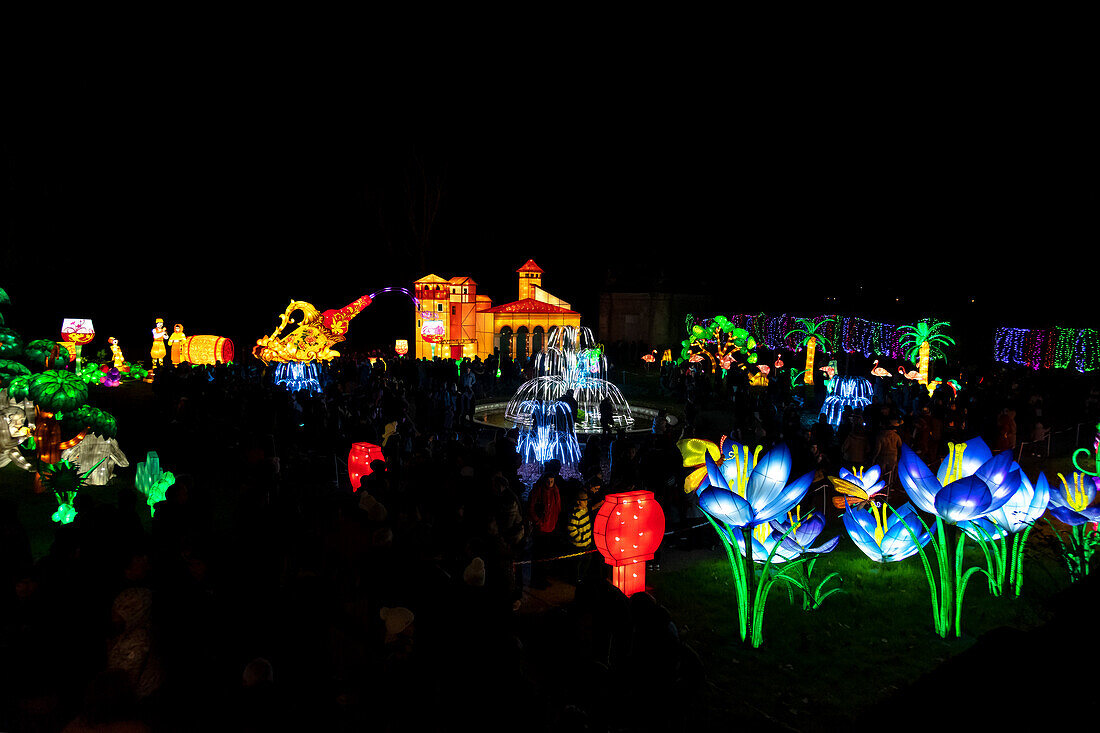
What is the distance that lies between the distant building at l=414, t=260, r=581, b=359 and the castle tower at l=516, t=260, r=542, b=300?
1936 millimetres

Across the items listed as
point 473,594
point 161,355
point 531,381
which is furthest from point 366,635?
point 161,355

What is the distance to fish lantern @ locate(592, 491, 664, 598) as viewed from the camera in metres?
5.48

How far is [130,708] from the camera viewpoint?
11.5 feet

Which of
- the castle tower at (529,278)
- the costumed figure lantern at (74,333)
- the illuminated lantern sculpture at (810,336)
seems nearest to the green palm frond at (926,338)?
the illuminated lantern sculpture at (810,336)

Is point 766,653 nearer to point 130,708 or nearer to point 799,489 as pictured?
point 799,489

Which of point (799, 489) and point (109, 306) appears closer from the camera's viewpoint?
point (799, 489)

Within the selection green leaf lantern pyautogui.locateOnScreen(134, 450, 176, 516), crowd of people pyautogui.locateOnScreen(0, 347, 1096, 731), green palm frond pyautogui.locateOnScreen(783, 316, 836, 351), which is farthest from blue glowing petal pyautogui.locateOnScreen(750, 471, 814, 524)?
green palm frond pyautogui.locateOnScreen(783, 316, 836, 351)

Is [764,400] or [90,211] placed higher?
[90,211]

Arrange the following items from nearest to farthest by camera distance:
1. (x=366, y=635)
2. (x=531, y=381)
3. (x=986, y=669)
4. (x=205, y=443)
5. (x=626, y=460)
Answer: (x=986, y=669), (x=366, y=635), (x=626, y=460), (x=205, y=443), (x=531, y=381)

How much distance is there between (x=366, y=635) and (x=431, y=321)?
24.8 m

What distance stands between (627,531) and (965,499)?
261cm

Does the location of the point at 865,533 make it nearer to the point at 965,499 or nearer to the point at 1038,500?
the point at 965,499

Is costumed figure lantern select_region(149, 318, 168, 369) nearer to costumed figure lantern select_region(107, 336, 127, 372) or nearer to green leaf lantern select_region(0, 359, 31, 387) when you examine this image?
costumed figure lantern select_region(107, 336, 127, 372)

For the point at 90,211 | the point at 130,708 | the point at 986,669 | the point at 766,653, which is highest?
the point at 90,211
